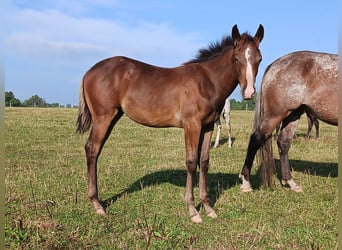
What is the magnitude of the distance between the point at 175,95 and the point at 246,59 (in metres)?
1.05

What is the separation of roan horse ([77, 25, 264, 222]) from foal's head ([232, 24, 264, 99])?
12mm

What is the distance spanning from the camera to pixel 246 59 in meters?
4.39

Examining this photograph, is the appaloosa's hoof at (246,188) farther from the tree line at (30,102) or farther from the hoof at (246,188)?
the tree line at (30,102)

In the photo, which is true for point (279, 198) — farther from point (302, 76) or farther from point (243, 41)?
point (243, 41)

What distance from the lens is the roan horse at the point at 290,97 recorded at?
5.94 metres

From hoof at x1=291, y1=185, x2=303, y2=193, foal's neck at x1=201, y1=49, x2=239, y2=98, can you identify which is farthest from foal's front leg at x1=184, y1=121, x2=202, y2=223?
hoof at x1=291, y1=185, x2=303, y2=193

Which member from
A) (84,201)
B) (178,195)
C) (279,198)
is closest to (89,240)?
(84,201)

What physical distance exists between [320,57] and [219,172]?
3.04m

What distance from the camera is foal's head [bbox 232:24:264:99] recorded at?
432 centimetres

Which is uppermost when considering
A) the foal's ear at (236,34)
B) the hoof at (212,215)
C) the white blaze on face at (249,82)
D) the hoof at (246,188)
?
the foal's ear at (236,34)

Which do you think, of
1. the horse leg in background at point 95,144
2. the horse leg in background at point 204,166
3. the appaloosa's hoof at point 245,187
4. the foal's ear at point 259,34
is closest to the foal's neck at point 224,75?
the foal's ear at point 259,34

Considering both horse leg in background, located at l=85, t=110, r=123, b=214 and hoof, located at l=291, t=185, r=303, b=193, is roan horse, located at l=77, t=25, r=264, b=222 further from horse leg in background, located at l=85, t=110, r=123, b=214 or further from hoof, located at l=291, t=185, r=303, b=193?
hoof, located at l=291, t=185, r=303, b=193

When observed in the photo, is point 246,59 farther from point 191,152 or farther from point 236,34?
point 191,152

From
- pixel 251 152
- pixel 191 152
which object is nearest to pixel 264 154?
pixel 251 152
